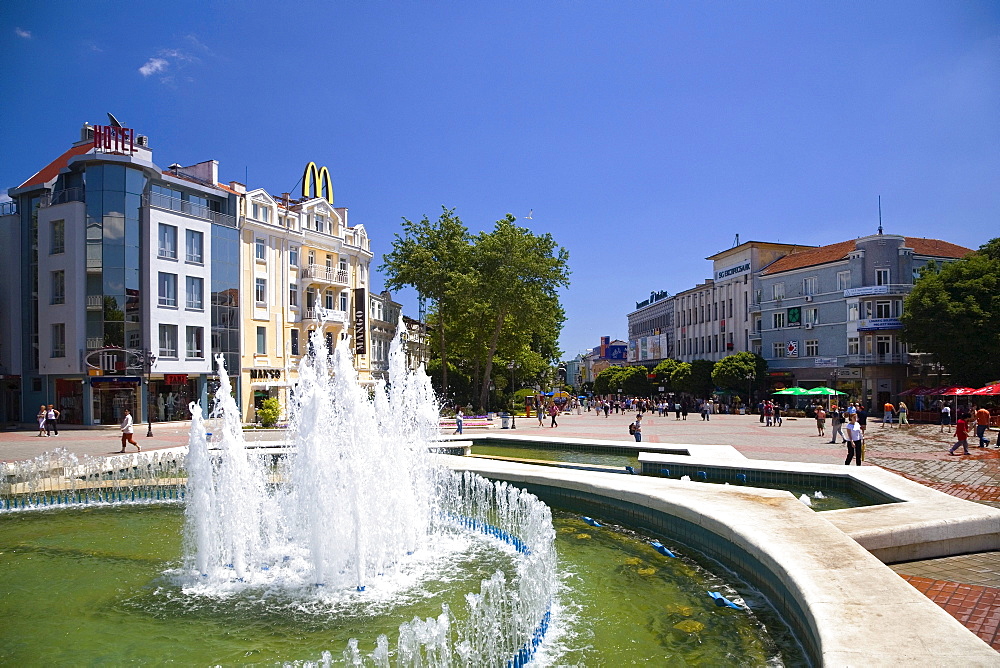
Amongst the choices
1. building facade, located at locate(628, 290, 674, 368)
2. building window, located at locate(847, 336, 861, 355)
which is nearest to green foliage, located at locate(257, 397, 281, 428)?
building window, located at locate(847, 336, 861, 355)

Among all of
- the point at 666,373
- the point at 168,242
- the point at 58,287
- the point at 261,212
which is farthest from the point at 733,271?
the point at 58,287

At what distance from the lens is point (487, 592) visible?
870cm

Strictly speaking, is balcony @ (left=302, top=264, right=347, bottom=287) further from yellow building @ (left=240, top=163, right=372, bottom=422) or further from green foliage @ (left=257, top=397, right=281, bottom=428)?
green foliage @ (left=257, top=397, right=281, bottom=428)

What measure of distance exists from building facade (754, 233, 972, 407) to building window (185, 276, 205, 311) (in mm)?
45967

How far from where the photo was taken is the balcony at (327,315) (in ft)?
148

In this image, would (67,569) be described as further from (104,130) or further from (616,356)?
(616,356)

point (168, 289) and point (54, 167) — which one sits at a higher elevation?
point (54, 167)

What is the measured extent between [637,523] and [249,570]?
6.87 m

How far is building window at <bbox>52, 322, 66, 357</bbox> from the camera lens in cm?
3584

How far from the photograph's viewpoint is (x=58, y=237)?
36156 mm

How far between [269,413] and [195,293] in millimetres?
8486

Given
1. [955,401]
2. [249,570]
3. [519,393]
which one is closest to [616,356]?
[519,393]

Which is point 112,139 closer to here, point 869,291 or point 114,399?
point 114,399

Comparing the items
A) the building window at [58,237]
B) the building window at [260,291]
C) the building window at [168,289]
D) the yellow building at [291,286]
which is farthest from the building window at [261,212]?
the building window at [58,237]
